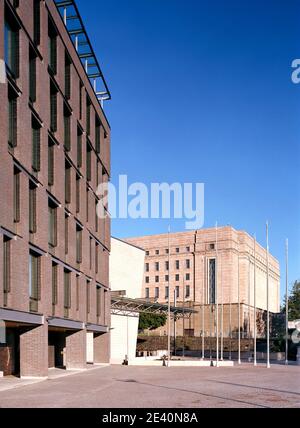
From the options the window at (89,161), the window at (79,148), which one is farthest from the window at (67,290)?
the window at (89,161)

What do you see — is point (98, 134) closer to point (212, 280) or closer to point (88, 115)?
point (88, 115)

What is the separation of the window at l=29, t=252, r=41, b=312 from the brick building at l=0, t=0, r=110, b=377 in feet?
0.16

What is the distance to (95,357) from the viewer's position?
4875cm

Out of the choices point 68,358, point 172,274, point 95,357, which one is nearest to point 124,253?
point 95,357

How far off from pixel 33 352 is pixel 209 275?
3679 inches

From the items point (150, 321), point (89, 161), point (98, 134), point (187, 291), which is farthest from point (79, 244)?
point (187, 291)

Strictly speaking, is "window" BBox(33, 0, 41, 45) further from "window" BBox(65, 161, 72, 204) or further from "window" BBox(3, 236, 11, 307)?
"window" BBox(3, 236, 11, 307)

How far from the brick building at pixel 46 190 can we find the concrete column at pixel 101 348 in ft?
6.48

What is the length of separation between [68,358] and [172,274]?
87.3m

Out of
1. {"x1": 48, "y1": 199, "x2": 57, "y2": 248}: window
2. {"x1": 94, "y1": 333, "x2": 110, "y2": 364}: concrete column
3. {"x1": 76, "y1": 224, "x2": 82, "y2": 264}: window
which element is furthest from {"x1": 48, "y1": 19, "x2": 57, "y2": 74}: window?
{"x1": 94, "y1": 333, "x2": 110, "y2": 364}: concrete column

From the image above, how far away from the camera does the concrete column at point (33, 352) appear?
94.2 feet

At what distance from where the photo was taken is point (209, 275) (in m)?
120

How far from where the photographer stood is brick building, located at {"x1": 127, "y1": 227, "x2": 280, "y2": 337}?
109 m

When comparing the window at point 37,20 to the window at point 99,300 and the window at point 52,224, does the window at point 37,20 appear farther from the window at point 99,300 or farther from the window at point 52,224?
the window at point 99,300
